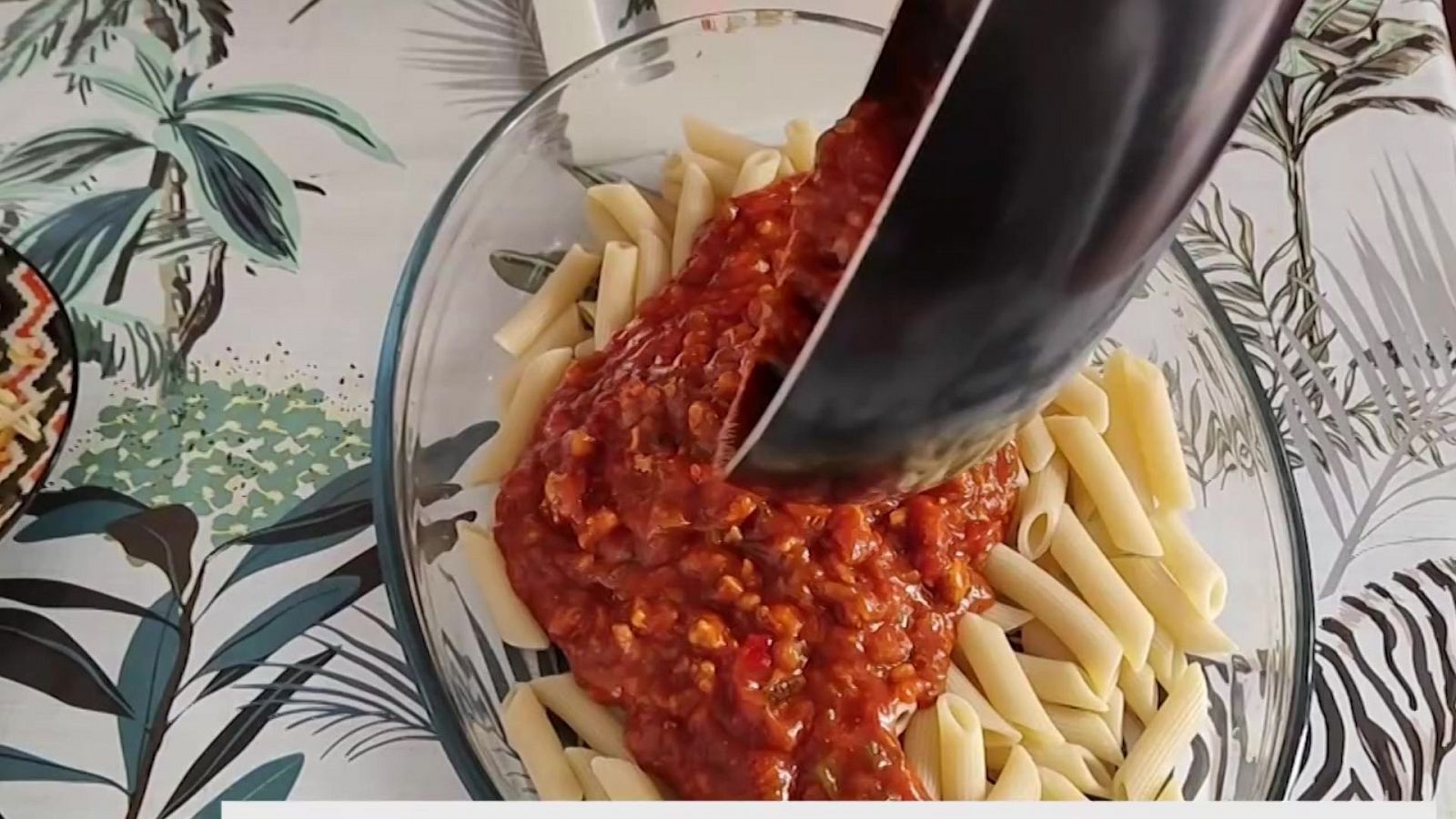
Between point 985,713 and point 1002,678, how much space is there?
0.09 ft

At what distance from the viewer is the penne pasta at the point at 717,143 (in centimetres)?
122

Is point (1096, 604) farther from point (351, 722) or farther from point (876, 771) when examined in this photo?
point (351, 722)

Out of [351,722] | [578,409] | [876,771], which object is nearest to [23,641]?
[351,722]

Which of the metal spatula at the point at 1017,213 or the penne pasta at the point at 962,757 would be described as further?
the penne pasta at the point at 962,757

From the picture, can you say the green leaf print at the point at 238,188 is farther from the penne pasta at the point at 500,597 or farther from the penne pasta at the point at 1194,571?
the penne pasta at the point at 1194,571

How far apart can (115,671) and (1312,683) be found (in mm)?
882

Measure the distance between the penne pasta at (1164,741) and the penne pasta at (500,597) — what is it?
1.35 feet

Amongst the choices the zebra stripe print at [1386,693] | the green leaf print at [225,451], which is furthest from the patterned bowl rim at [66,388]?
the zebra stripe print at [1386,693]

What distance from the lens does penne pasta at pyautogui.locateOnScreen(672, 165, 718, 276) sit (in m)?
1.16

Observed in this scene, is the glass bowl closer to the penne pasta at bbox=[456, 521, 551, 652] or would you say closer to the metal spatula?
the penne pasta at bbox=[456, 521, 551, 652]

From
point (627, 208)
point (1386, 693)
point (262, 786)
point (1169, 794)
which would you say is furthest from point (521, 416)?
point (1386, 693)

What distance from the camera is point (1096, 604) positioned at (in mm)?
1001

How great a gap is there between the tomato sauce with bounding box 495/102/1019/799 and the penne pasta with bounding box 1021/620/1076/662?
0.04 m

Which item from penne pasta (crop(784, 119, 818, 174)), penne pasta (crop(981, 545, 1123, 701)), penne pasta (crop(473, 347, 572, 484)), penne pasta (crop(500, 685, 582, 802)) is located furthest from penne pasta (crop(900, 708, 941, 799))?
penne pasta (crop(784, 119, 818, 174))
